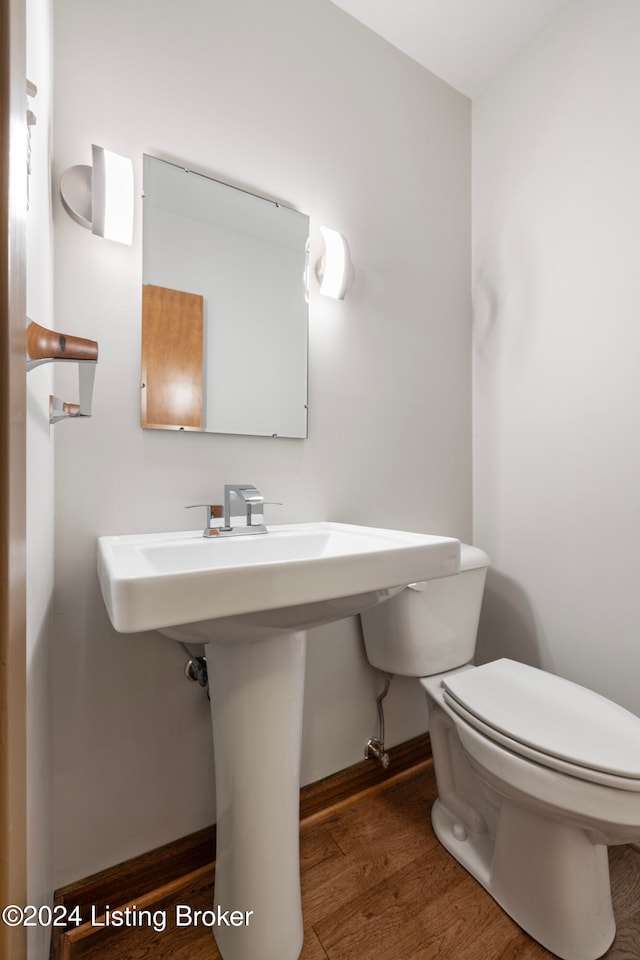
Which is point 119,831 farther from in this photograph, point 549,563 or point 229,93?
point 229,93

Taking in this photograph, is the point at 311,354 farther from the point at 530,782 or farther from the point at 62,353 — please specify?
the point at 530,782

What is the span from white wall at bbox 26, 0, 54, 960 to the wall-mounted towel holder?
47mm

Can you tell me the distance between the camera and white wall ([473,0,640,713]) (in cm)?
127

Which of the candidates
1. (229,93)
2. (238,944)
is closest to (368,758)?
(238,944)

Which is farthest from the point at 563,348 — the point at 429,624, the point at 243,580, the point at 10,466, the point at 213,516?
the point at 10,466

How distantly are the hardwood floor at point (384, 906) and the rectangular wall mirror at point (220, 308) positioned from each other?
1.13m

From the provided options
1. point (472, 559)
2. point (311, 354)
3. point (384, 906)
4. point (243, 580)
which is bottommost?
point (384, 906)

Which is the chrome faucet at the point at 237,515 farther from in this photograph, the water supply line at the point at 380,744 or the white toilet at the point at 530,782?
the water supply line at the point at 380,744

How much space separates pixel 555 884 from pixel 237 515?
3.47 ft

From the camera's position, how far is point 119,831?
103 cm

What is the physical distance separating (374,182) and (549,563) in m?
1.38

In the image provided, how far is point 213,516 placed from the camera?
1.11 metres

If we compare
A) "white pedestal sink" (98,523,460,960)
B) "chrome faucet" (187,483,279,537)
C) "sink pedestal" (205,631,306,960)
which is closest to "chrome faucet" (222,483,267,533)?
"chrome faucet" (187,483,279,537)

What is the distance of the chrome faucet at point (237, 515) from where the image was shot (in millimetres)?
1089
